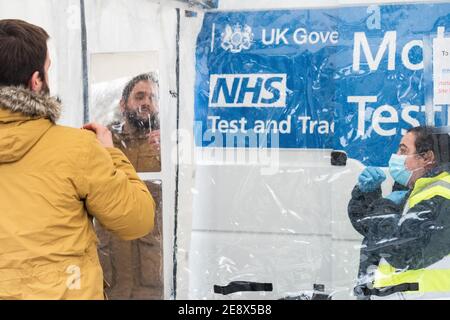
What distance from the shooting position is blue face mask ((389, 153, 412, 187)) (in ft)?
8.32

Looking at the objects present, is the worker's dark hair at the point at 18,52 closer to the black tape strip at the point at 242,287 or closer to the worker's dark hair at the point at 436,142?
the black tape strip at the point at 242,287

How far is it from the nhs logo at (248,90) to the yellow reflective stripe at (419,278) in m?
0.86

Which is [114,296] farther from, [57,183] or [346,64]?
[346,64]

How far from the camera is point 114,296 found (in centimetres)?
281

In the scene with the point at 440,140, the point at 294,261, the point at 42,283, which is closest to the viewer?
the point at 42,283

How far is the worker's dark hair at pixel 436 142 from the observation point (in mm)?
2500

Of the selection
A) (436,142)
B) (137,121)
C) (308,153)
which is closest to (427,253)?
(436,142)

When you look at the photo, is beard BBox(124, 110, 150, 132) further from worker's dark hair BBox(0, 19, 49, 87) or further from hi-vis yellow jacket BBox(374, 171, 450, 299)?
hi-vis yellow jacket BBox(374, 171, 450, 299)

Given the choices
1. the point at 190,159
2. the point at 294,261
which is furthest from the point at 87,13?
the point at 294,261

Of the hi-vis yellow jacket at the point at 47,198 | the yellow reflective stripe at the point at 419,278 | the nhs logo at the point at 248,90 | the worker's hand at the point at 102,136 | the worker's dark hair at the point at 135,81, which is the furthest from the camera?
the worker's dark hair at the point at 135,81

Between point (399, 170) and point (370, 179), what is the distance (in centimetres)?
13

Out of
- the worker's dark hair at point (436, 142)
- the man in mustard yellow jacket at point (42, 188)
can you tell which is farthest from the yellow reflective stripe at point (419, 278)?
the man in mustard yellow jacket at point (42, 188)

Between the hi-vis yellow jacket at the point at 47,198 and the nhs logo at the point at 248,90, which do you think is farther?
the nhs logo at the point at 248,90

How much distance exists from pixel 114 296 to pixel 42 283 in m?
1.17
